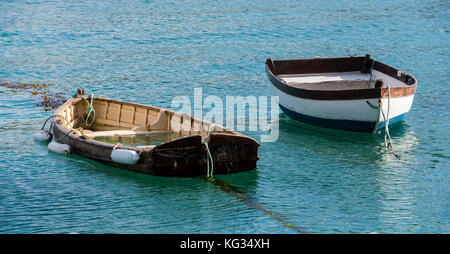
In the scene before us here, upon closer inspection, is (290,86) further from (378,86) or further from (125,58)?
(125,58)

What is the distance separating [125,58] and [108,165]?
43.6 ft

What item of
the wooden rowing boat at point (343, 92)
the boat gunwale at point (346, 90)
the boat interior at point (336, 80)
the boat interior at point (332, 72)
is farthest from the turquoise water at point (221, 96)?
the boat interior at point (332, 72)

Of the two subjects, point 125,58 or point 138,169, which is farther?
point 125,58

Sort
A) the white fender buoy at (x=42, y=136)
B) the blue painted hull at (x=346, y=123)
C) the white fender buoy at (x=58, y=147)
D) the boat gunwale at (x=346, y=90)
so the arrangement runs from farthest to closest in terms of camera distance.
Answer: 1. the blue painted hull at (x=346, y=123)
2. the white fender buoy at (x=42, y=136)
3. the boat gunwale at (x=346, y=90)
4. the white fender buoy at (x=58, y=147)

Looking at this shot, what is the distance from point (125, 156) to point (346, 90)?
20.0ft

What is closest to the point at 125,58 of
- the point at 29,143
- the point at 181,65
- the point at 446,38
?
the point at 181,65

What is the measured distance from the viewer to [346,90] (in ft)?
54.7

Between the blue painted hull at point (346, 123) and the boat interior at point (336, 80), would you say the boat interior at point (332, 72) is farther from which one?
the blue painted hull at point (346, 123)

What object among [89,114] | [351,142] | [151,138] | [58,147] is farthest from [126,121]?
[351,142]

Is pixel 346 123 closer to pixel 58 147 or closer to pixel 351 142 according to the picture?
pixel 351 142

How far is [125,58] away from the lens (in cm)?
2753

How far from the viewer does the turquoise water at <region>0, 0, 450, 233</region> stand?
12797 millimetres

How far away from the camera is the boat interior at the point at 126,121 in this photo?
15.8m

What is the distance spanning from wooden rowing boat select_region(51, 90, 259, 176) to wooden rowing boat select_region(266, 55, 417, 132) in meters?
3.69
